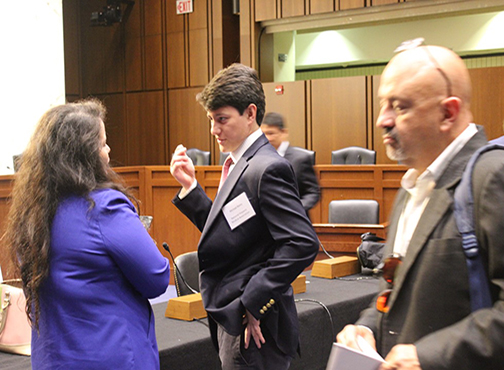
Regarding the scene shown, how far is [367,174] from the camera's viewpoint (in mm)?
6719

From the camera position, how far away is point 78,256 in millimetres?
1481

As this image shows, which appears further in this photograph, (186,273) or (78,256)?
(186,273)

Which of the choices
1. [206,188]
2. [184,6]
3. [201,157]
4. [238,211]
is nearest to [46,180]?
[238,211]

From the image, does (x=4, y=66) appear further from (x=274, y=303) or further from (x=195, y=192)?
(x=274, y=303)

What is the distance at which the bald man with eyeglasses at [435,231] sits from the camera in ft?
3.12

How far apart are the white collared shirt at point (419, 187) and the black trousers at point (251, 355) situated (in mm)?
640

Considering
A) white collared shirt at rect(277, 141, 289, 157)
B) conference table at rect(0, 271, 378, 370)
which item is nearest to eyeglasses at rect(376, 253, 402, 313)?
conference table at rect(0, 271, 378, 370)

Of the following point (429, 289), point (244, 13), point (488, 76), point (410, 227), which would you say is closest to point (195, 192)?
point (410, 227)

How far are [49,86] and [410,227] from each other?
7.00 m

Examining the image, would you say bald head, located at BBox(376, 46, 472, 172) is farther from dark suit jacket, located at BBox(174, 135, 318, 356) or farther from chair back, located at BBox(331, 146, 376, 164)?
chair back, located at BBox(331, 146, 376, 164)

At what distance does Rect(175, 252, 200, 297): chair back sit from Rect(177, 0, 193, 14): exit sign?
323 inches

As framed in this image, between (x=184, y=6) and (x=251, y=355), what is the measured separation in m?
9.55

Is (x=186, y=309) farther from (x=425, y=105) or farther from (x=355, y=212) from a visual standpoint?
(x=355, y=212)

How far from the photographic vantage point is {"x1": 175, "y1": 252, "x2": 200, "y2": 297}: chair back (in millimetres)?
2805
